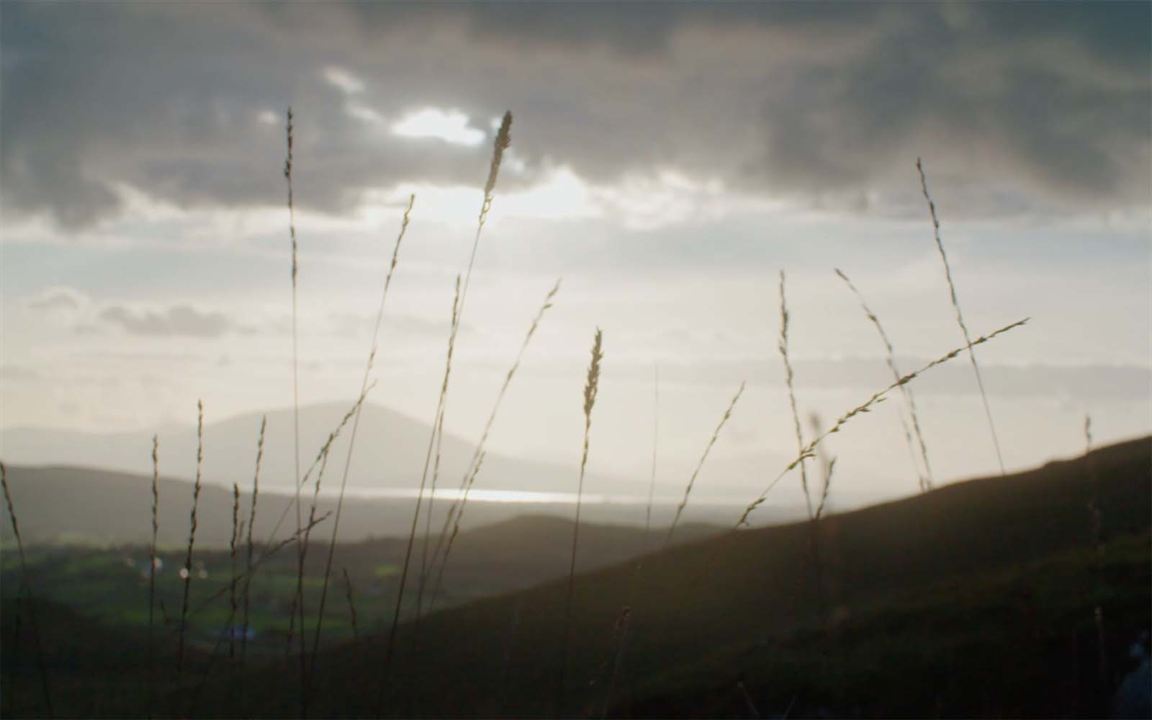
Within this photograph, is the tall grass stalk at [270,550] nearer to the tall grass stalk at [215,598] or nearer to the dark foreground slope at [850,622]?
the tall grass stalk at [215,598]

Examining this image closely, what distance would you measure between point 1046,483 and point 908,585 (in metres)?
8.21

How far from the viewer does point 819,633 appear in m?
15.1

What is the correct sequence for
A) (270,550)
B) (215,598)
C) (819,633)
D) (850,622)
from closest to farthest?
(215,598) → (270,550) → (819,633) → (850,622)

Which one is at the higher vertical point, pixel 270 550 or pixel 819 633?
pixel 270 550

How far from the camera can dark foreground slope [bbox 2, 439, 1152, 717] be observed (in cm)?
614

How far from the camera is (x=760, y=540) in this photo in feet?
104

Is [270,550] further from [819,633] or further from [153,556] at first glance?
[819,633]

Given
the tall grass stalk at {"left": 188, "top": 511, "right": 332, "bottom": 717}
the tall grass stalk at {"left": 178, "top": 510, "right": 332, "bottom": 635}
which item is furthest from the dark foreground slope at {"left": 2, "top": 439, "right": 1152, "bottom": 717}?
the tall grass stalk at {"left": 178, "top": 510, "right": 332, "bottom": 635}

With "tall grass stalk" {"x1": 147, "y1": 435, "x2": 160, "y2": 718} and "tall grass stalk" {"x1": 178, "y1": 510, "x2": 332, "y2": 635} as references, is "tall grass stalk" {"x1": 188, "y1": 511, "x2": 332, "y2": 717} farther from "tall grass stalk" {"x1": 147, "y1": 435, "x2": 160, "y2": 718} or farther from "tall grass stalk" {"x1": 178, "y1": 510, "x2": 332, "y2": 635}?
"tall grass stalk" {"x1": 147, "y1": 435, "x2": 160, "y2": 718}

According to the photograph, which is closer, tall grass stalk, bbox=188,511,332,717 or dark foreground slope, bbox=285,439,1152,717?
tall grass stalk, bbox=188,511,332,717

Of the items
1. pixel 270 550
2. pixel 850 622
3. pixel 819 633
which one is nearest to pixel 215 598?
pixel 270 550

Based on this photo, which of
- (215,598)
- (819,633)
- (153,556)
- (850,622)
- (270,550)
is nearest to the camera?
(215,598)

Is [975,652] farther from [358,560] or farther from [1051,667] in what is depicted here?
[358,560]

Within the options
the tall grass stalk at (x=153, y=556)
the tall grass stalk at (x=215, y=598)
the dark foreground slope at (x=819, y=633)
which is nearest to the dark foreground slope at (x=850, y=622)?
the dark foreground slope at (x=819, y=633)
